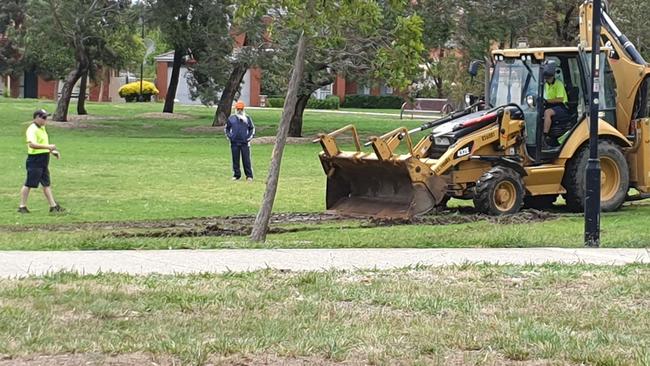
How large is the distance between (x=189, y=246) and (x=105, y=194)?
844cm

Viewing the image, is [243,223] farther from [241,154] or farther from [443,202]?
[241,154]

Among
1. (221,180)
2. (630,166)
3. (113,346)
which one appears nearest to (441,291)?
(113,346)

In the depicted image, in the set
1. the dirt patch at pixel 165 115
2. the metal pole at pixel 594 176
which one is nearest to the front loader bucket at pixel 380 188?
the metal pole at pixel 594 176

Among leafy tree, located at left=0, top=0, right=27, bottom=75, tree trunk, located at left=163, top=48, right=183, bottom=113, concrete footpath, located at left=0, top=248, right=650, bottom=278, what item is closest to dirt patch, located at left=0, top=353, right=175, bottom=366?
concrete footpath, located at left=0, top=248, right=650, bottom=278

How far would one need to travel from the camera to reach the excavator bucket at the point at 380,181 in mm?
15969

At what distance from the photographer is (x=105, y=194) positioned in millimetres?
20078

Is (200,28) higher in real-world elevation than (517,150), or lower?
higher

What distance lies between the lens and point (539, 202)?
18469 millimetres

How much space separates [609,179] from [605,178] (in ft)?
0.29

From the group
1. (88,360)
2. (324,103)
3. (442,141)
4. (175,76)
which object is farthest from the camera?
(324,103)

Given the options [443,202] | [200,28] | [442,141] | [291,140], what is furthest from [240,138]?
[200,28]

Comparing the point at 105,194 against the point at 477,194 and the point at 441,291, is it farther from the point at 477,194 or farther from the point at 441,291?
the point at 441,291

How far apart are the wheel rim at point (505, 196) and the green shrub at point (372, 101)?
6613 centimetres

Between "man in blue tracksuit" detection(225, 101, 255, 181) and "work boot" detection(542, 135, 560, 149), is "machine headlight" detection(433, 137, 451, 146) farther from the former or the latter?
"man in blue tracksuit" detection(225, 101, 255, 181)
